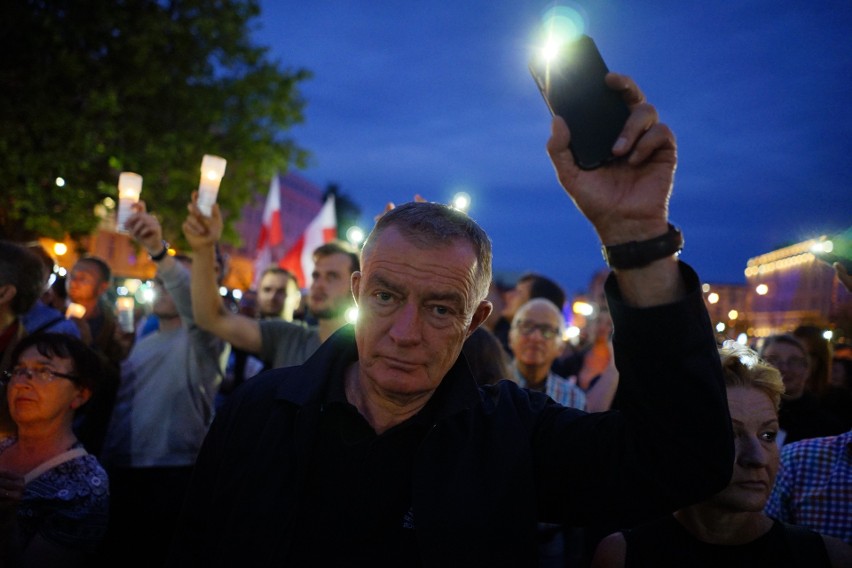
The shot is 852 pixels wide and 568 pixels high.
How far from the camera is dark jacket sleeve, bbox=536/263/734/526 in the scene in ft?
5.06

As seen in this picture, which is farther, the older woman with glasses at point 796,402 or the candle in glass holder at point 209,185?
the older woman with glasses at point 796,402

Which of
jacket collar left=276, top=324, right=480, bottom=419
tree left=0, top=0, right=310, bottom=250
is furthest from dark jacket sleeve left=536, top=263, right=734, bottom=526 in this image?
tree left=0, top=0, right=310, bottom=250

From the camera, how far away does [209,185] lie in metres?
4.68

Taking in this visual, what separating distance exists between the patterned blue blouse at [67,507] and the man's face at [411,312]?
5.83 ft

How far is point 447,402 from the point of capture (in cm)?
204

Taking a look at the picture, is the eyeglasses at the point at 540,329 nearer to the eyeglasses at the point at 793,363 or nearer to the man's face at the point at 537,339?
the man's face at the point at 537,339

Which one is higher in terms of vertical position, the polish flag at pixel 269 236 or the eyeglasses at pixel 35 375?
the polish flag at pixel 269 236

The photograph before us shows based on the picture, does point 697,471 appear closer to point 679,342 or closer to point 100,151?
point 679,342

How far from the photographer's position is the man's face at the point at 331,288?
4754 millimetres

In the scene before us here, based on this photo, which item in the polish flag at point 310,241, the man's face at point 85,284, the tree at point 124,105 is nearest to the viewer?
the man's face at point 85,284

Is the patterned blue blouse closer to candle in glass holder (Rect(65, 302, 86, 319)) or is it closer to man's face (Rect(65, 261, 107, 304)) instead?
candle in glass holder (Rect(65, 302, 86, 319))

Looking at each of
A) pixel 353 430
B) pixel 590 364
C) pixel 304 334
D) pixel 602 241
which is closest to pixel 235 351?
pixel 304 334

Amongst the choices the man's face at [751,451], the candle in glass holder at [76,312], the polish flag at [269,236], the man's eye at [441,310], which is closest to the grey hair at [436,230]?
the man's eye at [441,310]

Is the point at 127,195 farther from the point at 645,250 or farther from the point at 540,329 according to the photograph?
the point at 645,250
